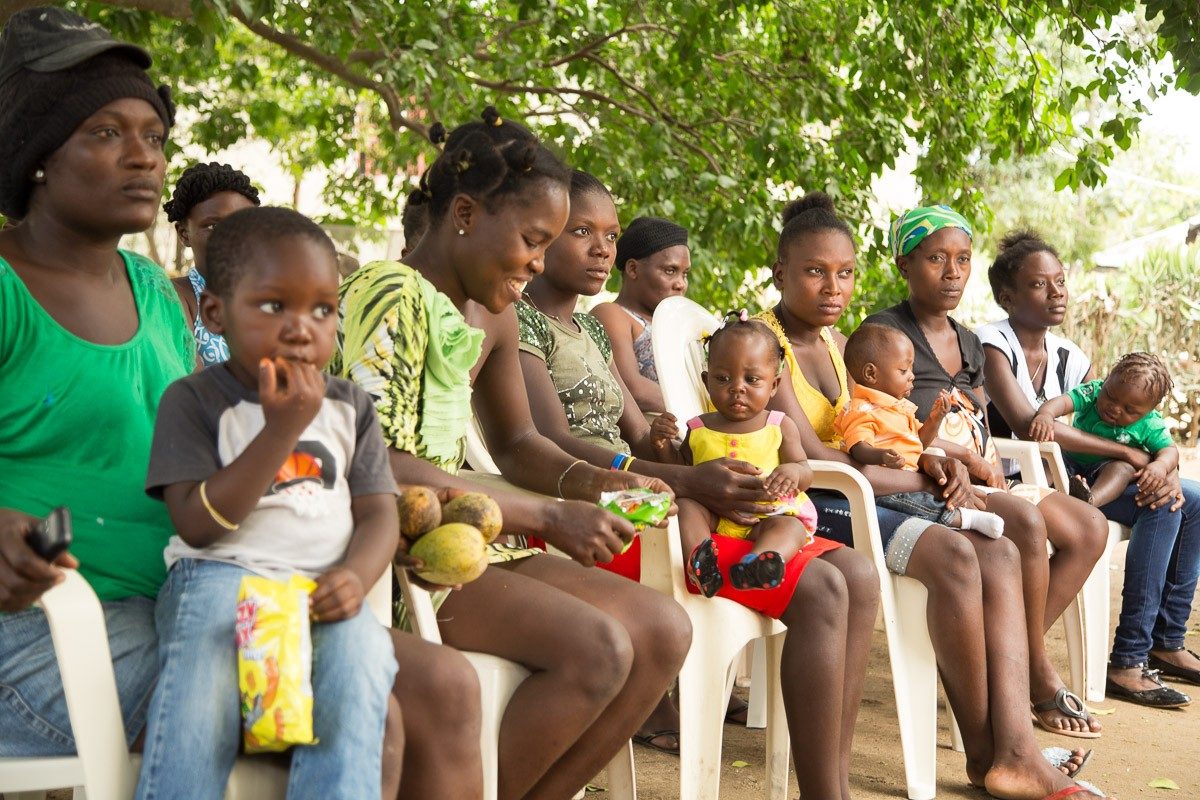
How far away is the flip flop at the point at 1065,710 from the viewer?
4.56m

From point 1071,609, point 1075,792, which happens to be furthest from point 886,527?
point 1071,609

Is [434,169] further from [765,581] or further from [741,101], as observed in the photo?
[741,101]

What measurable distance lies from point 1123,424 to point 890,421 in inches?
61.6

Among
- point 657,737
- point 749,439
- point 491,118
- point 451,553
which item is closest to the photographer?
point 451,553

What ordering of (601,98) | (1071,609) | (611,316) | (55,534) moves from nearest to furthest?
1. (55,534)
2. (611,316)
3. (1071,609)
4. (601,98)

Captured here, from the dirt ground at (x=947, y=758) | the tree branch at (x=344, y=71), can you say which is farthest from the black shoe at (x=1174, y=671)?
the tree branch at (x=344, y=71)

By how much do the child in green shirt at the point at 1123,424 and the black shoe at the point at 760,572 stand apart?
2.42 metres

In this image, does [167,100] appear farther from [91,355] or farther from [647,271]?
[647,271]

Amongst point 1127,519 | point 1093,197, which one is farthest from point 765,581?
point 1093,197

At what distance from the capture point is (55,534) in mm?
1906

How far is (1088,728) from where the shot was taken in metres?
4.58

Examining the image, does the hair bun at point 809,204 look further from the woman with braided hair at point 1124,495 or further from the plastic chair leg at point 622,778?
the plastic chair leg at point 622,778

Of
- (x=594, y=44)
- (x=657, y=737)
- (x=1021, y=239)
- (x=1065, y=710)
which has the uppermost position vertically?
(x=594, y=44)

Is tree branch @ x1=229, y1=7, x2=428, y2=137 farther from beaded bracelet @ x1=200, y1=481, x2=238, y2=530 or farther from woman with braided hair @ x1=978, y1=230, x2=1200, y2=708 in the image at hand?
beaded bracelet @ x1=200, y1=481, x2=238, y2=530
